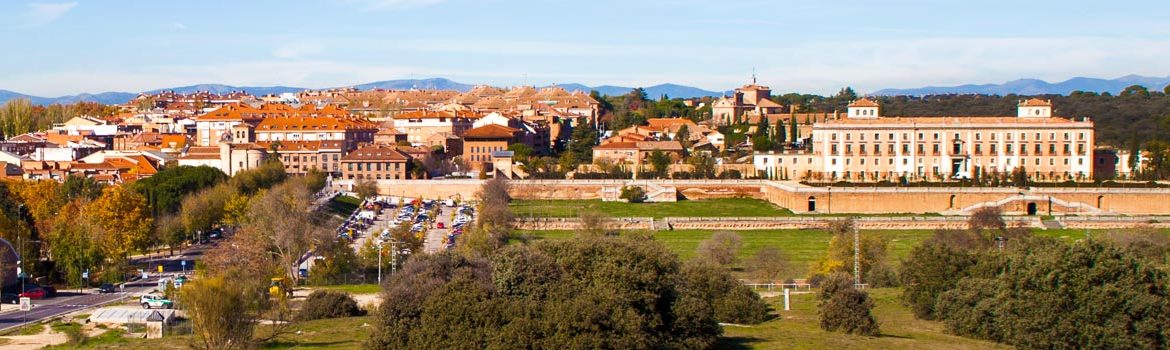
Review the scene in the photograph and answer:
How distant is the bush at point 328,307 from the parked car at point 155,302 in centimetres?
286

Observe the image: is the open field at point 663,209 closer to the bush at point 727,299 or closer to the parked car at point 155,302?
the parked car at point 155,302

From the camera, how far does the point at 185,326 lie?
27.7 m

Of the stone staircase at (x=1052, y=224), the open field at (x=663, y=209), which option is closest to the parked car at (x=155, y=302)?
the open field at (x=663, y=209)

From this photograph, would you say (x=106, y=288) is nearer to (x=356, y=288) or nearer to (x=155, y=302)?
(x=155, y=302)

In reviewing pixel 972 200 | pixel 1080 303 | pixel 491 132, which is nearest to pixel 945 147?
pixel 972 200

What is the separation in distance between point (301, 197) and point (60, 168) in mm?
22300

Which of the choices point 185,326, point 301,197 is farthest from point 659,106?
point 185,326

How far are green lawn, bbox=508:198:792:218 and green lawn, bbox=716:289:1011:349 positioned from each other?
28175mm

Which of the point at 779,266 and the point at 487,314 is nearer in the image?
the point at 487,314

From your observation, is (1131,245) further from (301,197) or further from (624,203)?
(624,203)

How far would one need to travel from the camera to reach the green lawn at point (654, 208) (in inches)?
2440

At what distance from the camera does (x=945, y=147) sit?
239 ft

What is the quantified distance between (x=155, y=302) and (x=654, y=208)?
118ft

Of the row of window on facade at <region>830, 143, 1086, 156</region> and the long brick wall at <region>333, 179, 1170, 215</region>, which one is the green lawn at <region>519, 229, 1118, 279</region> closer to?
the long brick wall at <region>333, 179, 1170, 215</region>
